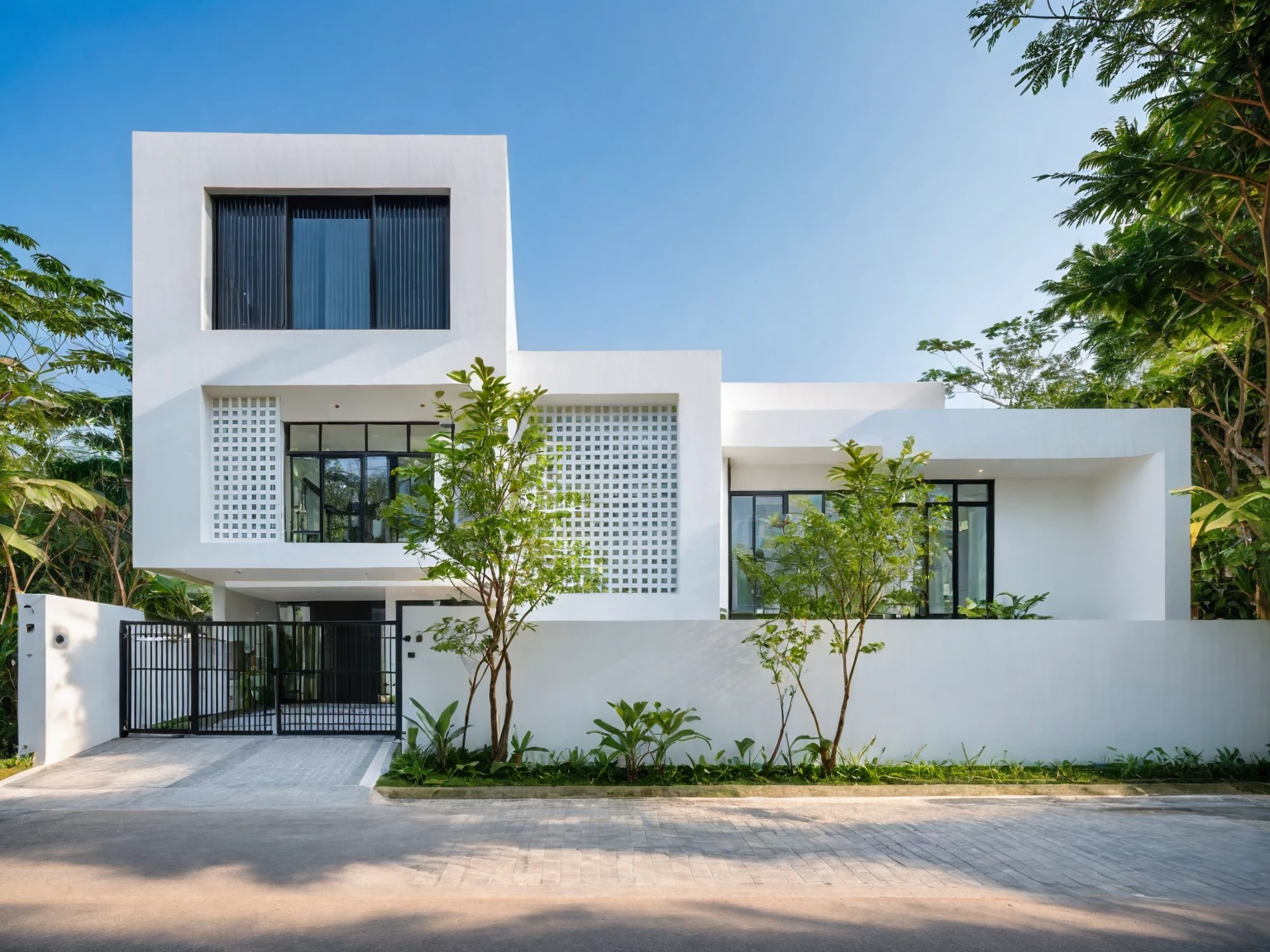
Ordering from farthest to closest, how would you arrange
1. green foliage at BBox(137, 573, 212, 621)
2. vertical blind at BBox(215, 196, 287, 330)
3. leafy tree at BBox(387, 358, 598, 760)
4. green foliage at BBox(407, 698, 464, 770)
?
green foliage at BBox(137, 573, 212, 621) → vertical blind at BBox(215, 196, 287, 330) → green foliage at BBox(407, 698, 464, 770) → leafy tree at BBox(387, 358, 598, 760)

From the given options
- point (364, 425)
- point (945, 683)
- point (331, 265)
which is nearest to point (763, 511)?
point (945, 683)

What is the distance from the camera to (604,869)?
6.38 m

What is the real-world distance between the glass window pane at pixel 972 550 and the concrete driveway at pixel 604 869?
17.9 ft

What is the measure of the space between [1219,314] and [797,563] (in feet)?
23.1

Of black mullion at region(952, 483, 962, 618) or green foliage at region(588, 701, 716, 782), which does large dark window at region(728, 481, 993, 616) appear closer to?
black mullion at region(952, 483, 962, 618)

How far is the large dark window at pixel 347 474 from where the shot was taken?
42.0ft

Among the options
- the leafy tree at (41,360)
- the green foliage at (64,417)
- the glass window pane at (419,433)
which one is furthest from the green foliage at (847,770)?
the green foliage at (64,417)

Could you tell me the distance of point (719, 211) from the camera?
18375 millimetres

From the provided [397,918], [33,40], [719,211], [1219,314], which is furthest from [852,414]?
[33,40]

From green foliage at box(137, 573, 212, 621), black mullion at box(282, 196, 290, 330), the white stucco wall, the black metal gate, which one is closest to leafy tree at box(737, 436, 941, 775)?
the white stucco wall

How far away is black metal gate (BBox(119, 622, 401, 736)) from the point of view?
37.9ft

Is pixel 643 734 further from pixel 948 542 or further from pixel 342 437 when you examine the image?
pixel 948 542

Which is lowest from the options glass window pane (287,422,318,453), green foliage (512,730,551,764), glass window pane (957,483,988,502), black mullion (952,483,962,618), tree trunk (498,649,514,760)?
green foliage (512,730,551,764)

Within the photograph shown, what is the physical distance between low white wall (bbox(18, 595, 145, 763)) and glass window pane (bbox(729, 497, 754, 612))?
9.49m
